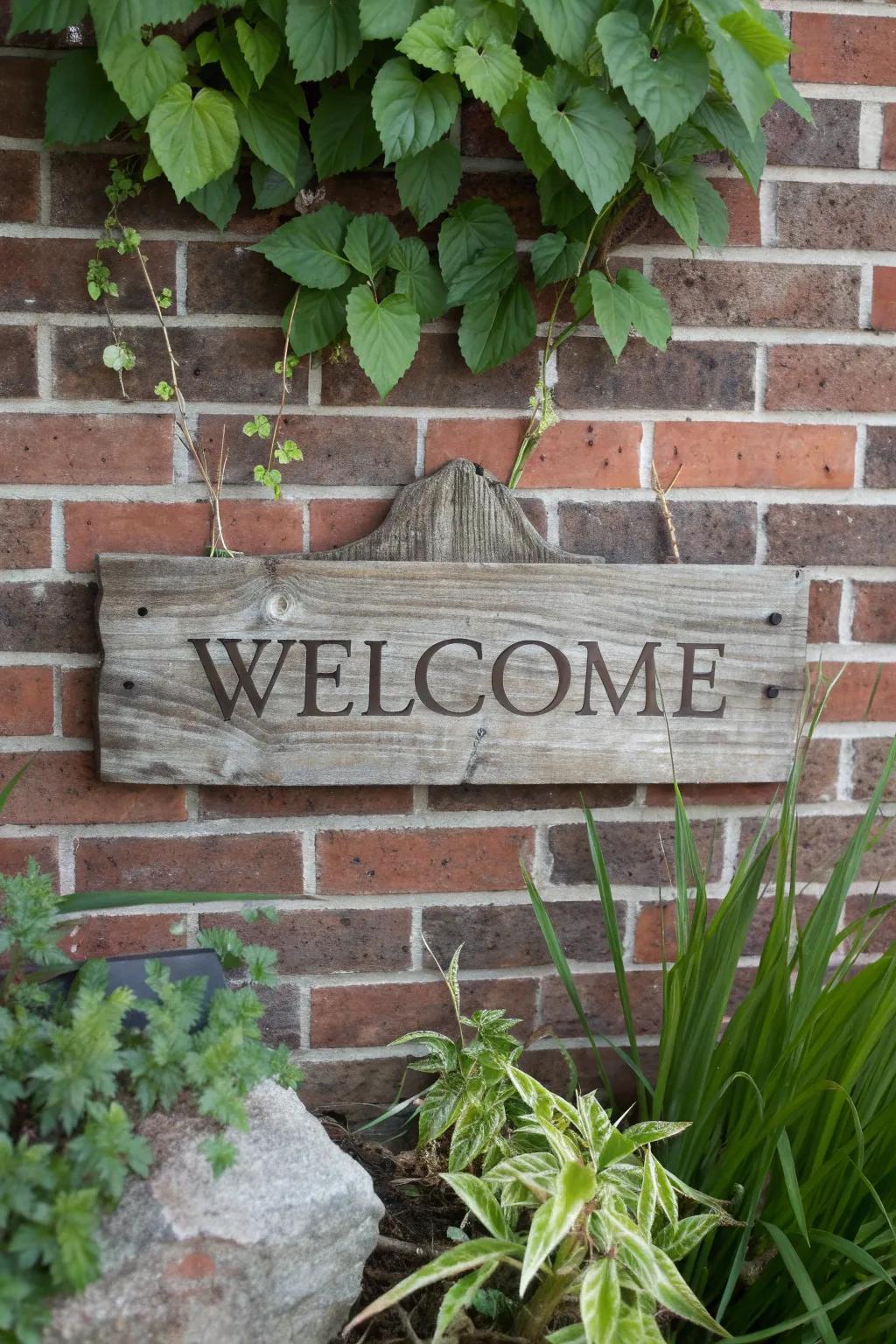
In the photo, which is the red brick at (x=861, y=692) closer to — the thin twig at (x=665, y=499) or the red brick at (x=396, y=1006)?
the thin twig at (x=665, y=499)

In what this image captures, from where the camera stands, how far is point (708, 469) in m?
1.19

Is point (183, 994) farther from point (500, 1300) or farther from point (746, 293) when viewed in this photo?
point (746, 293)

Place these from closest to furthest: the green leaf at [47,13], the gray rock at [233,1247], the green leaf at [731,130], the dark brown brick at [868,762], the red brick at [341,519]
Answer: the gray rock at [233,1247] → the green leaf at [47,13] → the green leaf at [731,130] → the red brick at [341,519] → the dark brown brick at [868,762]

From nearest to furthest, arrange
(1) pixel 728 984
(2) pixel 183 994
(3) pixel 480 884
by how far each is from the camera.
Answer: (2) pixel 183 994 → (1) pixel 728 984 → (3) pixel 480 884

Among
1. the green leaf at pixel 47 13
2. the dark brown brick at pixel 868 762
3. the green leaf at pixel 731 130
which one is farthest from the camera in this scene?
the dark brown brick at pixel 868 762

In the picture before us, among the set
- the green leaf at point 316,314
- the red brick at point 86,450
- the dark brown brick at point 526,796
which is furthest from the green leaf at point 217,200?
the dark brown brick at point 526,796

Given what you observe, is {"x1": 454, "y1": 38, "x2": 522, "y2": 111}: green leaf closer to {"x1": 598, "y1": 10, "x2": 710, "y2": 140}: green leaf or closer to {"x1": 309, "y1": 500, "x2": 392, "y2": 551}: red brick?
{"x1": 598, "y1": 10, "x2": 710, "y2": 140}: green leaf

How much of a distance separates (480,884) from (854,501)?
2.02 ft

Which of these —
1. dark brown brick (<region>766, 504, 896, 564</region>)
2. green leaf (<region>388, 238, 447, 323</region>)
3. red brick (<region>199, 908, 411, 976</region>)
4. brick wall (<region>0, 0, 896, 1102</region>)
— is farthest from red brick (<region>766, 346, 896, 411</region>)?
red brick (<region>199, 908, 411, 976</region>)

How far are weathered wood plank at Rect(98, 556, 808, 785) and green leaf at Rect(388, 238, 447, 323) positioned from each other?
0.60ft

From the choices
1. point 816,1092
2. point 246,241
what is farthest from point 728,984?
point 246,241

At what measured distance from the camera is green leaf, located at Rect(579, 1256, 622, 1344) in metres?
0.74

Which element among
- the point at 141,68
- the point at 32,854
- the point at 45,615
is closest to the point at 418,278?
the point at 141,68

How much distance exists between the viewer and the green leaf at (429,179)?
1038mm
